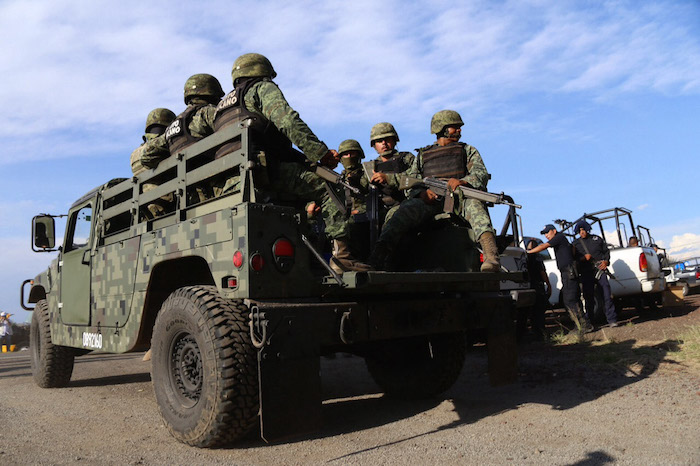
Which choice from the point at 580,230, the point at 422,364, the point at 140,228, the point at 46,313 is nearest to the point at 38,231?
the point at 46,313

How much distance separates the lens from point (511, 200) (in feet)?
15.1

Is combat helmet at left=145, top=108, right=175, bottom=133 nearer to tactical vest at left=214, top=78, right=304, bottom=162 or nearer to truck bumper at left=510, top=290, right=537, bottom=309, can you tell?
tactical vest at left=214, top=78, right=304, bottom=162

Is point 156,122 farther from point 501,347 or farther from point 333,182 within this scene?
point 501,347

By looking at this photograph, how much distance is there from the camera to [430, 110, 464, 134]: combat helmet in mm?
5492

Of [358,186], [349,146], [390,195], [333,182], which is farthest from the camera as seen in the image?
[349,146]

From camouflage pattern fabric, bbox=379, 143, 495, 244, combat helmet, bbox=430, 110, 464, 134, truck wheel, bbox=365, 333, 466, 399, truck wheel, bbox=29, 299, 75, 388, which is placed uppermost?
combat helmet, bbox=430, 110, 464, 134

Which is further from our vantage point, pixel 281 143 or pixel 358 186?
pixel 358 186

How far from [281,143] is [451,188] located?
5.01ft

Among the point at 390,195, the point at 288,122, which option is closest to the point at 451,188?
the point at 390,195

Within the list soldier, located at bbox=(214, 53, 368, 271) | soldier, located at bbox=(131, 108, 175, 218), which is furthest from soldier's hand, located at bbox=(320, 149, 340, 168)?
soldier, located at bbox=(131, 108, 175, 218)

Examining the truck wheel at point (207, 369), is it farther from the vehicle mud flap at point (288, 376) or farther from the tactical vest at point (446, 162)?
the tactical vest at point (446, 162)

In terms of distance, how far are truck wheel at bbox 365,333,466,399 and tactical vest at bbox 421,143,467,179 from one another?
4.99ft

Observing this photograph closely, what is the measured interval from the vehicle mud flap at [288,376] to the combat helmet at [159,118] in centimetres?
389

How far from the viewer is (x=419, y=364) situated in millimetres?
4844
